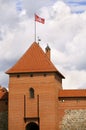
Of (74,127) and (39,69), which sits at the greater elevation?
(39,69)

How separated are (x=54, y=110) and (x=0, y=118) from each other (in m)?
7.18

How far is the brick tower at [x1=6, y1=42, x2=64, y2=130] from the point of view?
65.6 metres

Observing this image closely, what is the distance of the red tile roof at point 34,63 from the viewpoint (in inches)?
2622

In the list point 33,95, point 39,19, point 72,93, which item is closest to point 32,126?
point 33,95

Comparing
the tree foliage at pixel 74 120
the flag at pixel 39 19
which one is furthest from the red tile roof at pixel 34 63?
the tree foliage at pixel 74 120

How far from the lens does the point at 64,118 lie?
218 ft

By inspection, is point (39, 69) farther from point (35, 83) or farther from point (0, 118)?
point (0, 118)

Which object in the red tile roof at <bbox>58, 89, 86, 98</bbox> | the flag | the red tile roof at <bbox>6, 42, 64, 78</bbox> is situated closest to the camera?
the red tile roof at <bbox>6, 42, 64, 78</bbox>

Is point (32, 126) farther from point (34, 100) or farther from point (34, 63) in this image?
point (34, 63)

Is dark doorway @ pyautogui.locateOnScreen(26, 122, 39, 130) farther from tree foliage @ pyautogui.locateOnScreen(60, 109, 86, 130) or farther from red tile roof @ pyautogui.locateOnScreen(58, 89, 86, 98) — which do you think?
red tile roof @ pyautogui.locateOnScreen(58, 89, 86, 98)

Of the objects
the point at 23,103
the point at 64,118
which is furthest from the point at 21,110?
the point at 64,118

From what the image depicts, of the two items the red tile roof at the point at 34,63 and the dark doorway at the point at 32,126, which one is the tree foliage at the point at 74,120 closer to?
the dark doorway at the point at 32,126

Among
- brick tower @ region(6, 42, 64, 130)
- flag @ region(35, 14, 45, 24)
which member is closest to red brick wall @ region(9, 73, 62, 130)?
brick tower @ region(6, 42, 64, 130)

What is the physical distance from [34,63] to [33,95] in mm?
3615
